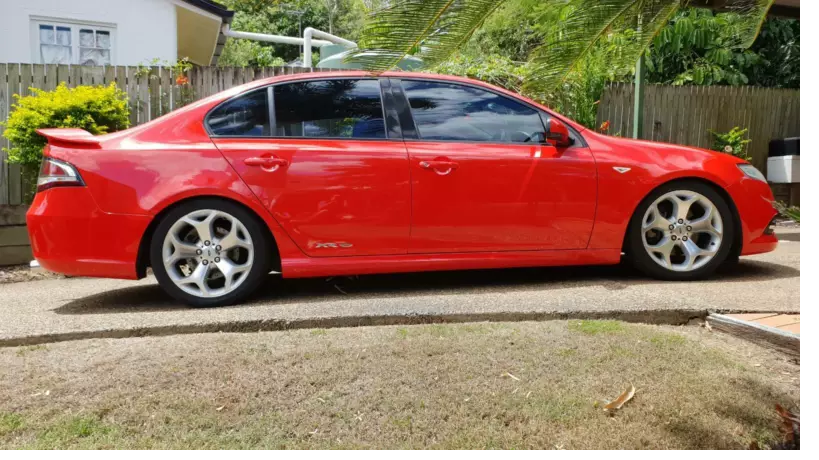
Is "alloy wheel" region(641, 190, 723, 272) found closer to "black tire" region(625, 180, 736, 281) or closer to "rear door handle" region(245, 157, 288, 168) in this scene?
"black tire" region(625, 180, 736, 281)

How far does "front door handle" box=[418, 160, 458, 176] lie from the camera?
14.5ft

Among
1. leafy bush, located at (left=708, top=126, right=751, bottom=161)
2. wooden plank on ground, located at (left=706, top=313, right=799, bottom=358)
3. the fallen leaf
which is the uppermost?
leafy bush, located at (left=708, top=126, right=751, bottom=161)

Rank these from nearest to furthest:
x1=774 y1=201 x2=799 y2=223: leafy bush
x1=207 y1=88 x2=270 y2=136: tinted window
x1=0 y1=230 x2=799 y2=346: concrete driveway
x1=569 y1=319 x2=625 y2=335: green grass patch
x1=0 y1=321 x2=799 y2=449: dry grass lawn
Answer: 1. x1=774 y1=201 x2=799 y2=223: leafy bush
2. x1=0 y1=321 x2=799 y2=449: dry grass lawn
3. x1=569 y1=319 x2=625 y2=335: green grass patch
4. x1=0 y1=230 x2=799 y2=346: concrete driveway
5. x1=207 y1=88 x2=270 y2=136: tinted window

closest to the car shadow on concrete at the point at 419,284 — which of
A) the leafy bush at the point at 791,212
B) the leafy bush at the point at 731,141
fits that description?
the leafy bush at the point at 791,212

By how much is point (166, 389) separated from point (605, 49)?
215 cm

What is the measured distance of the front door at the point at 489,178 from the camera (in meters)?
4.44

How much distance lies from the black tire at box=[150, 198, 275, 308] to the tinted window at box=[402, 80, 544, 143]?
1276 mm

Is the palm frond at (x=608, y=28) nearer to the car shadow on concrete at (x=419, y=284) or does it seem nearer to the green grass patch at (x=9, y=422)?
the green grass patch at (x=9, y=422)

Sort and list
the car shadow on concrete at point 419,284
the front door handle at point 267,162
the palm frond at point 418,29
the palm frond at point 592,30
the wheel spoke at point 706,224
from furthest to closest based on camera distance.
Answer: the wheel spoke at point 706,224 < the car shadow on concrete at point 419,284 < the front door handle at point 267,162 < the palm frond at point 592,30 < the palm frond at point 418,29

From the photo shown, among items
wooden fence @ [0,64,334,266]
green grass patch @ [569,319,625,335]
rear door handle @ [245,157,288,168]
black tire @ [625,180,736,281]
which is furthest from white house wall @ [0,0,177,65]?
green grass patch @ [569,319,625,335]

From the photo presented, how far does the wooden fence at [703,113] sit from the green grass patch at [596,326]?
5.97 meters

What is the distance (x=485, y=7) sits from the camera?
1395 mm

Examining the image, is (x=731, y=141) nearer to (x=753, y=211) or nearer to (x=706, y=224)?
(x=753, y=211)
